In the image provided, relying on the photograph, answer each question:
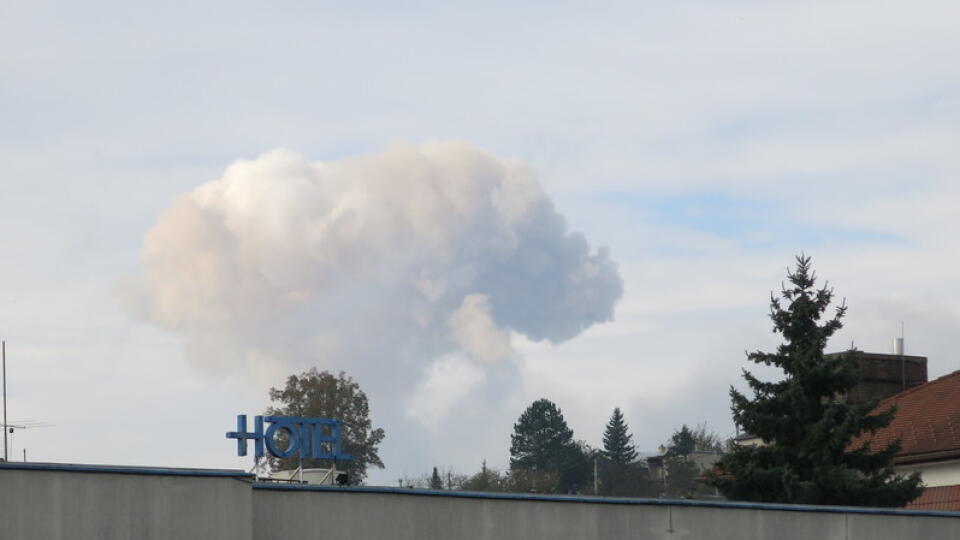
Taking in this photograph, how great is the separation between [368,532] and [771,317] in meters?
22.6

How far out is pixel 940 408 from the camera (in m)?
53.0

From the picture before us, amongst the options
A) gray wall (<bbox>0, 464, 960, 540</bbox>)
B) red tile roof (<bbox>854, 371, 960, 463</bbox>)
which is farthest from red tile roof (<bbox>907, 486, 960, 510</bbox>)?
gray wall (<bbox>0, 464, 960, 540</bbox>)

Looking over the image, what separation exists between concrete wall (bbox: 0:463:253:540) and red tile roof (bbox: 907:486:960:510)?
30.7m

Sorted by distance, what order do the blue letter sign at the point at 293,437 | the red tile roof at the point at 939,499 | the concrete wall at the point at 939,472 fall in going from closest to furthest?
the blue letter sign at the point at 293,437
the red tile roof at the point at 939,499
the concrete wall at the point at 939,472

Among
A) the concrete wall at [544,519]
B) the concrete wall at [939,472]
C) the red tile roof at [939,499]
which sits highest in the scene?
the concrete wall at [544,519]

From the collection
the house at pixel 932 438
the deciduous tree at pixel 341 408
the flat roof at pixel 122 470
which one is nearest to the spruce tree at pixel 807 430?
the house at pixel 932 438

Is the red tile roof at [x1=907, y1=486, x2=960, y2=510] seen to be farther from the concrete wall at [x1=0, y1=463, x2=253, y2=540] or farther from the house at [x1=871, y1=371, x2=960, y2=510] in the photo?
the concrete wall at [x1=0, y1=463, x2=253, y2=540]

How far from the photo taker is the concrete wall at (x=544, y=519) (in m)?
25.1

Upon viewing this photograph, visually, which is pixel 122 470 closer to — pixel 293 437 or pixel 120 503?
pixel 120 503

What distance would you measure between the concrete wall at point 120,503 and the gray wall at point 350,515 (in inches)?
0.6

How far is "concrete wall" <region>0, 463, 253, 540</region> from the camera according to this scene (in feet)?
71.4

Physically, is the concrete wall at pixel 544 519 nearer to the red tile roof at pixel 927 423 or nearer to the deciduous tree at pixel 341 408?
the red tile roof at pixel 927 423

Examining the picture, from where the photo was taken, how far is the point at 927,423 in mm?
52281

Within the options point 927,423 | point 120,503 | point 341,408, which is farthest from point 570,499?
point 341,408
